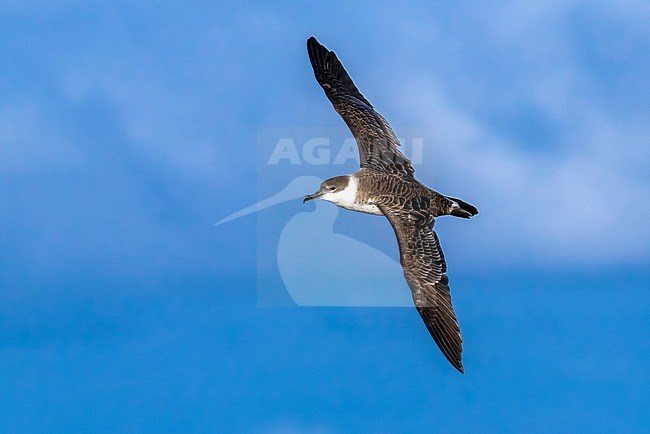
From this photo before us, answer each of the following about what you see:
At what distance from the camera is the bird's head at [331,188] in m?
14.2

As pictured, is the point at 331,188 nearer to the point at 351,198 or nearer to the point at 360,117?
the point at 351,198

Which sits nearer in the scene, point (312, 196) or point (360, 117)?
point (312, 196)

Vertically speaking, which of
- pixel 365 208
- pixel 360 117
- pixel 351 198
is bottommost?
pixel 365 208

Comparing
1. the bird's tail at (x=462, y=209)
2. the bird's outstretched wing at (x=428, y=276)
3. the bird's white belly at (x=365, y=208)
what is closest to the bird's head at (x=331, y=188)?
the bird's white belly at (x=365, y=208)

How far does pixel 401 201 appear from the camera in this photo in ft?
45.7

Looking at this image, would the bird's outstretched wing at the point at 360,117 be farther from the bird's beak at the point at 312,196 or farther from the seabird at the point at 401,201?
the bird's beak at the point at 312,196

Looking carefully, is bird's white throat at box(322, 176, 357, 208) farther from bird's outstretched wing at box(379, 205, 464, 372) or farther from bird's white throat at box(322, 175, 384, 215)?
bird's outstretched wing at box(379, 205, 464, 372)

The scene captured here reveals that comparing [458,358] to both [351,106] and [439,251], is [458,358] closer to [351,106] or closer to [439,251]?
[439,251]

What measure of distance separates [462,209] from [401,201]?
1178mm

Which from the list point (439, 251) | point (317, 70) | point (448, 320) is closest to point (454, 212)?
point (439, 251)

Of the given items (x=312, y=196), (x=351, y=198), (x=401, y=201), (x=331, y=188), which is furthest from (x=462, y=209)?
(x=312, y=196)

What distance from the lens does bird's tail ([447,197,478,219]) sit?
14.3 metres

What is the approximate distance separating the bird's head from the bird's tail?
5.97 feet

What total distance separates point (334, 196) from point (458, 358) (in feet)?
11.3
